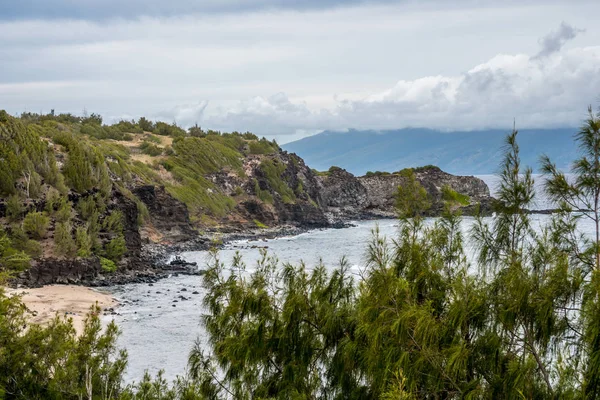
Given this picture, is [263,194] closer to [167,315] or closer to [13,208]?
[13,208]

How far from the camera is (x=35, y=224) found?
51688mm

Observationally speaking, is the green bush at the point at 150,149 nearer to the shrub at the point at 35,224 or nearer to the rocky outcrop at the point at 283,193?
the rocky outcrop at the point at 283,193

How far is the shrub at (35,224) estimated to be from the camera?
169 feet

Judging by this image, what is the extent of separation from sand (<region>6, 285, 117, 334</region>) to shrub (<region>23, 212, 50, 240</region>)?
6.58 meters

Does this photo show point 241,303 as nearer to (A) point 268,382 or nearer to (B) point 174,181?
(A) point 268,382

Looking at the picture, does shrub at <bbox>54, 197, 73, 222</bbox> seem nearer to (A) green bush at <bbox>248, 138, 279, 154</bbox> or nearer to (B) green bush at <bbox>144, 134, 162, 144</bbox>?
(B) green bush at <bbox>144, 134, 162, 144</bbox>

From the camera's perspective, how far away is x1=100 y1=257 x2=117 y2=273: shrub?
2199 inches

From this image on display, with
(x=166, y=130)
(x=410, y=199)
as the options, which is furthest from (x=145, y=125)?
(x=410, y=199)

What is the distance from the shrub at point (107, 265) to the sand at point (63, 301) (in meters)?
6.27

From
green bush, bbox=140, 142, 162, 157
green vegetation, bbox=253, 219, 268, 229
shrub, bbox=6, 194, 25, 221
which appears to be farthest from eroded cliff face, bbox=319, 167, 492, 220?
shrub, bbox=6, 194, 25, 221

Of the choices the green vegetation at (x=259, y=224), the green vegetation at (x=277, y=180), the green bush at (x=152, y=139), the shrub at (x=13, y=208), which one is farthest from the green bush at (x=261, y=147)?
the shrub at (x=13, y=208)

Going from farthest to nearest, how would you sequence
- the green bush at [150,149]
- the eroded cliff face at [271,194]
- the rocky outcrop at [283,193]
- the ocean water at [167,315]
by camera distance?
1. the green bush at [150,149]
2. the rocky outcrop at [283,193]
3. the eroded cliff face at [271,194]
4. the ocean water at [167,315]

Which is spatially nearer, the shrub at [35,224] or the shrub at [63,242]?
the shrub at [35,224]

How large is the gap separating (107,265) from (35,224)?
25.5 feet
